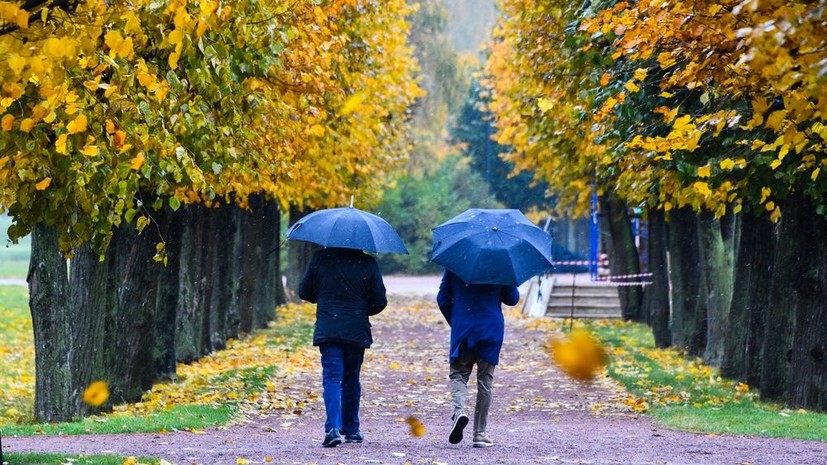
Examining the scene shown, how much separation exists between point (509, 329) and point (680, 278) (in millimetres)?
9505

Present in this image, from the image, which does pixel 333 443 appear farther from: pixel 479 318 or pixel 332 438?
pixel 479 318

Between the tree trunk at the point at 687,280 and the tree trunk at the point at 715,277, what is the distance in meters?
1.90

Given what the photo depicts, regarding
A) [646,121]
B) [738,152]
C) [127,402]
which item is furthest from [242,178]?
[738,152]

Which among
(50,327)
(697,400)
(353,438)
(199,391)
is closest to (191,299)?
(199,391)

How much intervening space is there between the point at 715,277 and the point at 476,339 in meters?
10.0

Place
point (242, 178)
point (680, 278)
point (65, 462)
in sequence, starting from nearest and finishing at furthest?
1. point (65, 462)
2. point (242, 178)
3. point (680, 278)

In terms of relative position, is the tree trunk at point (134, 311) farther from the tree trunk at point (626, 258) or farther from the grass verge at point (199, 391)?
the tree trunk at point (626, 258)

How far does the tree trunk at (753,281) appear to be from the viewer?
17062mm

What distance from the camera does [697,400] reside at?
16484 millimetres

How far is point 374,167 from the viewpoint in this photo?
36188 millimetres

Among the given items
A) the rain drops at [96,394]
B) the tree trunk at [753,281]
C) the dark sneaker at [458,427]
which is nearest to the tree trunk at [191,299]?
the rain drops at [96,394]

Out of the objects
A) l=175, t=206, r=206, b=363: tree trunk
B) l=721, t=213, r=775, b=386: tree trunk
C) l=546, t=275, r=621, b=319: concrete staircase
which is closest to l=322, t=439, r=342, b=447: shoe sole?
l=721, t=213, r=775, b=386: tree trunk

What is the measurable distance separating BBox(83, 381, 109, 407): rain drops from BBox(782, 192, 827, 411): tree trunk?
8.06 metres

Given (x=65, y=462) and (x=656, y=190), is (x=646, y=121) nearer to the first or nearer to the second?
(x=656, y=190)
